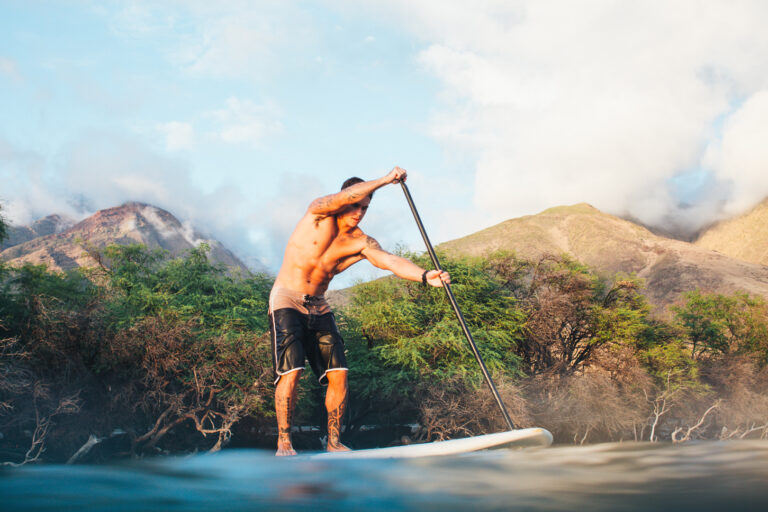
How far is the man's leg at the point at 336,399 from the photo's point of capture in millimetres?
4969

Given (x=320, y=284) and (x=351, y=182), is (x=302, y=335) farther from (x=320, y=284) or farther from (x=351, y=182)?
(x=351, y=182)

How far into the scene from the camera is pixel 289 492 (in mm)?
1852

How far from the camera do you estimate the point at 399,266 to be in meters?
4.80

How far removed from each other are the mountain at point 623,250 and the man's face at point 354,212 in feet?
302

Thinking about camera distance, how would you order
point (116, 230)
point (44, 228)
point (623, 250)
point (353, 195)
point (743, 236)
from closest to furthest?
point (353, 195), point (623, 250), point (743, 236), point (116, 230), point (44, 228)

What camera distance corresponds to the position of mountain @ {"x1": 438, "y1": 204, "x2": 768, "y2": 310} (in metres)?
112

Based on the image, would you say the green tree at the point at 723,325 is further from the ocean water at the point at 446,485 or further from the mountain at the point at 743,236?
the mountain at the point at 743,236

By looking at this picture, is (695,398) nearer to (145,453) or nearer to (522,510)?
(145,453)

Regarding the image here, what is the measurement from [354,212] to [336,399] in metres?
1.81

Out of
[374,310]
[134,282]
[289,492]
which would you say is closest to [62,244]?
[134,282]

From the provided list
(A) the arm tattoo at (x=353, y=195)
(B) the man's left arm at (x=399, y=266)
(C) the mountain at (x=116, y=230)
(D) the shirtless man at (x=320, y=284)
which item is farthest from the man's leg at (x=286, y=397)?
(C) the mountain at (x=116, y=230)

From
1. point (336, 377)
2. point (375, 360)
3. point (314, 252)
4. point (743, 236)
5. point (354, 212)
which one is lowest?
point (336, 377)

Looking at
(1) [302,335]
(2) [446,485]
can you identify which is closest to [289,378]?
(1) [302,335]

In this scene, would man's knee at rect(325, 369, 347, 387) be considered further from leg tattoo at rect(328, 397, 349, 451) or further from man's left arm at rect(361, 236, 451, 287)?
man's left arm at rect(361, 236, 451, 287)
